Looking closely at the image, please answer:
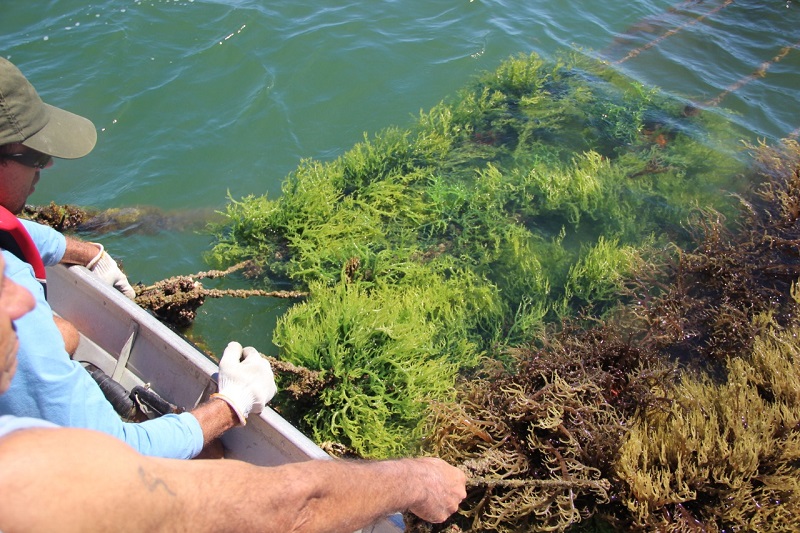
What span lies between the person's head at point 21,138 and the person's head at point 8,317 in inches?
74.8

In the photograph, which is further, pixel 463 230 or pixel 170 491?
pixel 463 230

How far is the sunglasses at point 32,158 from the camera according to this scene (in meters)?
3.04

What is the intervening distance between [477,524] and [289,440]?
1131 mm

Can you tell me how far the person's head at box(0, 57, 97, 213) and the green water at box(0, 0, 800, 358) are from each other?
7.32ft

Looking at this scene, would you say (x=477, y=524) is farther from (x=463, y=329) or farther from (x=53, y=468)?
(x=53, y=468)

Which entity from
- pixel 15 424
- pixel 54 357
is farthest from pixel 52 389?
pixel 15 424

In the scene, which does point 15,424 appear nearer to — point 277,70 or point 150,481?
point 150,481

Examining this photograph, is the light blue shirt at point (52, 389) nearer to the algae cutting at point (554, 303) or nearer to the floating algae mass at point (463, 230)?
the algae cutting at point (554, 303)

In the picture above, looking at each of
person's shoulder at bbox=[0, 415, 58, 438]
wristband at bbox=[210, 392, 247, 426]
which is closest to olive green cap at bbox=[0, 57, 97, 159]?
wristband at bbox=[210, 392, 247, 426]

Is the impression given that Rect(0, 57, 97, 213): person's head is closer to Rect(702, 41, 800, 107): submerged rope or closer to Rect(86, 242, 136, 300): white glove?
Rect(86, 242, 136, 300): white glove

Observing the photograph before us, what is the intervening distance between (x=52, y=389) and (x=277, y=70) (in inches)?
251

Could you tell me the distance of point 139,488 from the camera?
1492 mm

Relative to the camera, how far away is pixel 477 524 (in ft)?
11.0

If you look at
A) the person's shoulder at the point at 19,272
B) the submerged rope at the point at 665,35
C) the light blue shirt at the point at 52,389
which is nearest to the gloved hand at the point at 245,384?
the light blue shirt at the point at 52,389
